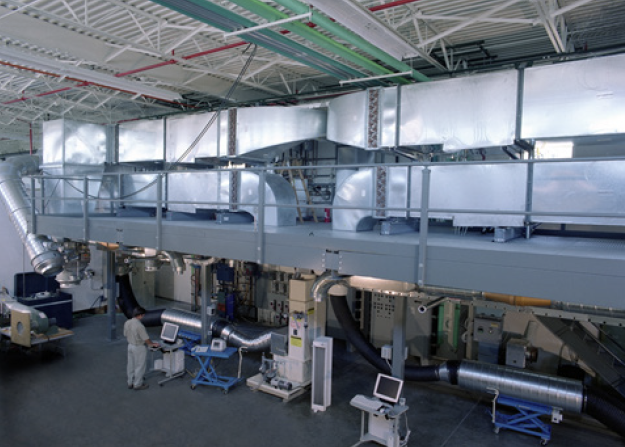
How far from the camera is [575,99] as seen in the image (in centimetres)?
498

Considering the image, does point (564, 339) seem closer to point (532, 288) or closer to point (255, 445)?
point (532, 288)

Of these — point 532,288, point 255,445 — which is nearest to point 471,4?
point 532,288

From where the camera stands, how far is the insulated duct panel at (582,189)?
468 cm

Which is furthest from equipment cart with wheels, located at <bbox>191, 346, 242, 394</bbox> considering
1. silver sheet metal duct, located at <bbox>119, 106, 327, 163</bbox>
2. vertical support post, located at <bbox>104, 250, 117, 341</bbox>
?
silver sheet metal duct, located at <bbox>119, 106, 327, 163</bbox>

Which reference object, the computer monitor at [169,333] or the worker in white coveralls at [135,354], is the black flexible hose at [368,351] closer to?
the computer monitor at [169,333]

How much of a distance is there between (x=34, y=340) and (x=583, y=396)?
39.3ft

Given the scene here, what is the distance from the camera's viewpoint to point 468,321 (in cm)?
1026

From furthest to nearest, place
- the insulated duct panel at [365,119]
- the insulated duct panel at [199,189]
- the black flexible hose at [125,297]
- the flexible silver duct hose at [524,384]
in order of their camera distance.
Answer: the black flexible hose at [125,297]
the insulated duct panel at [199,189]
the flexible silver duct hose at [524,384]
the insulated duct panel at [365,119]

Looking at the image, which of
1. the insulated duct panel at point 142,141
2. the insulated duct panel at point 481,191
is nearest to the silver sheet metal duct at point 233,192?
the insulated duct panel at point 142,141

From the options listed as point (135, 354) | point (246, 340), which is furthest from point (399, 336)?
point (135, 354)

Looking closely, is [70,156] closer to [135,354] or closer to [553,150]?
[135,354]

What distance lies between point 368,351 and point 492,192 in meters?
4.65

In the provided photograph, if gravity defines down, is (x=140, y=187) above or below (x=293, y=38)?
below

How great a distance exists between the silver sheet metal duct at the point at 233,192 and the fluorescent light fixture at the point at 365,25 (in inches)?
100
